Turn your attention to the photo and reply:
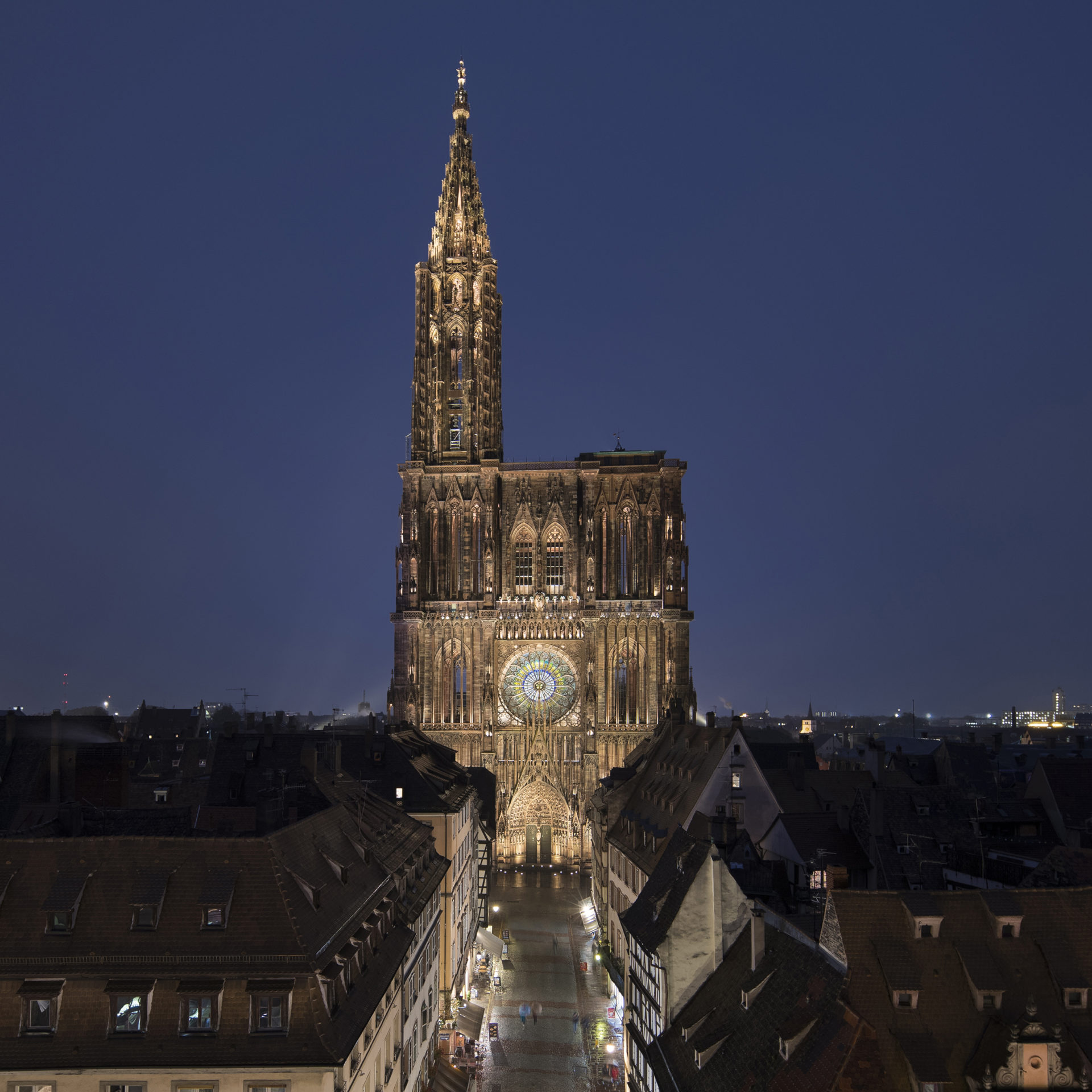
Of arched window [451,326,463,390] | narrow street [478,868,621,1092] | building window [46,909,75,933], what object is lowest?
narrow street [478,868,621,1092]

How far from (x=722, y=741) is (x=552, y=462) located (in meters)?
58.4

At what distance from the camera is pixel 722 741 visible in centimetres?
5531

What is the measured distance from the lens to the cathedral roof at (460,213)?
387ft

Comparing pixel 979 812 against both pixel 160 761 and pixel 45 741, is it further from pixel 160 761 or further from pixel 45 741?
pixel 160 761

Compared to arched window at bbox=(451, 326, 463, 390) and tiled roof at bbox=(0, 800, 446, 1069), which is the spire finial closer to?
arched window at bbox=(451, 326, 463, 390)

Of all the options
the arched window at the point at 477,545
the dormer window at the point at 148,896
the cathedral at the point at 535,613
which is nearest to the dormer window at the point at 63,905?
the dormer window at the point at 148,896

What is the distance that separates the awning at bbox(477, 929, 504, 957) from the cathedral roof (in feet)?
250

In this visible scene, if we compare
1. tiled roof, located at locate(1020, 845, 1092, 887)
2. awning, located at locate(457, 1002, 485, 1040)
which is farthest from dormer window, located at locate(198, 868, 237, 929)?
awning, located at locate(457, 1002, 485, 1040)

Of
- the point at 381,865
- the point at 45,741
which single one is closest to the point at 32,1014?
the point at 381,865

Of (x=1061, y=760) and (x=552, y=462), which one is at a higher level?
(x=552, y=462)

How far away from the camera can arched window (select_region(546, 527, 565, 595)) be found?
359ft

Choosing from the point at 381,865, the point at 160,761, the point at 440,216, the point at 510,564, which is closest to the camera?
the point at 381,865

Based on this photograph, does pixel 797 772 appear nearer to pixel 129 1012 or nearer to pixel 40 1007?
pixel 129 1012

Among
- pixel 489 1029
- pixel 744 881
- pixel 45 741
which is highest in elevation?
pixel 45 741
